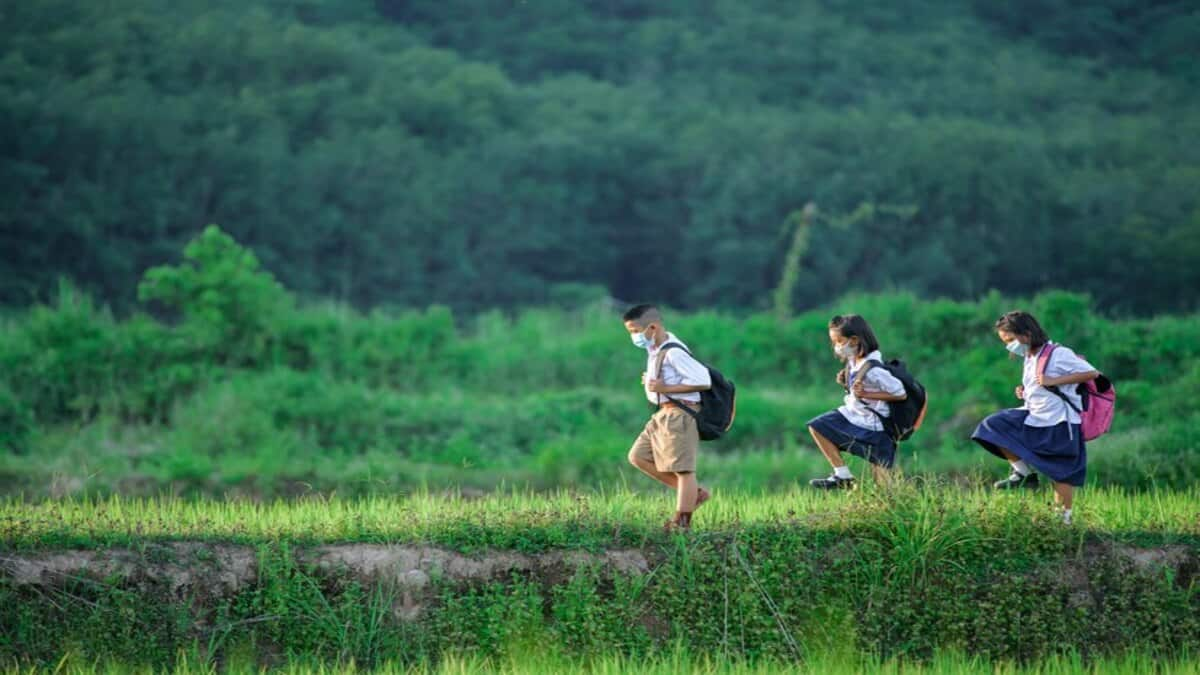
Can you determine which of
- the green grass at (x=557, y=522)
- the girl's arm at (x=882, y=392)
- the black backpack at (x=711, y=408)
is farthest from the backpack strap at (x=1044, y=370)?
the black backpack at (x=711, y=408)

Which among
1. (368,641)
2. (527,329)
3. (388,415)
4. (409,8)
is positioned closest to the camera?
(368,641)

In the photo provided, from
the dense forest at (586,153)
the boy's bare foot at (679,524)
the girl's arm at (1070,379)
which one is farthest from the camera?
the dense forest at (586,153)

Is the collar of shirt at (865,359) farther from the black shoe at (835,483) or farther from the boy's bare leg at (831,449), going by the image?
the black shoe at (835,483)

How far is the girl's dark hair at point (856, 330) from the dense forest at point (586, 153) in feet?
60.2

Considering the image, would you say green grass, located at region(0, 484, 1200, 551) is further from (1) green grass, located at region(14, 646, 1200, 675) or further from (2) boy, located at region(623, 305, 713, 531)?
(1) green grass, located at region(14, 646, 1200, 675)

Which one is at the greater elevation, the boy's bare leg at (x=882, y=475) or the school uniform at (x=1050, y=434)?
the school uniform at (x=1050, y=434)

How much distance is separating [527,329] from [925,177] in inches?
354

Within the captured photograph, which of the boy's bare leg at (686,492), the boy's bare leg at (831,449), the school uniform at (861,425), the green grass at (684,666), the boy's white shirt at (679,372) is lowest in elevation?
the green grass at (684,666)

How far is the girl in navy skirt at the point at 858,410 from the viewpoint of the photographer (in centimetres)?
847

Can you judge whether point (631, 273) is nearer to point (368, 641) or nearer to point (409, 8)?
point (409, 8)

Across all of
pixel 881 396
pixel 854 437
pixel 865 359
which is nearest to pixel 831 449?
pixel 854 437

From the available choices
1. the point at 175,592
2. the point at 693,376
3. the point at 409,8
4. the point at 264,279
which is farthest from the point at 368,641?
the point at 409,8

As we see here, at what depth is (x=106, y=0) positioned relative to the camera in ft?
96.7

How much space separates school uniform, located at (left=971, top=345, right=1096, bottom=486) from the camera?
336 inches
